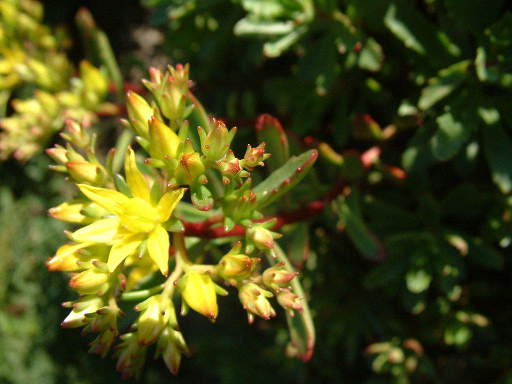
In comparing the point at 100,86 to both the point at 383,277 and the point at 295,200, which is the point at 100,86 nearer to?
the point at 295,200

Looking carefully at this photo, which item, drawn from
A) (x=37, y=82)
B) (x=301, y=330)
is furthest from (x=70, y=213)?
(x=37, y=82)

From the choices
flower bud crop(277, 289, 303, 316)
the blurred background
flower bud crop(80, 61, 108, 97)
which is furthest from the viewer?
flower bud crop(80, 61, 108, 97)

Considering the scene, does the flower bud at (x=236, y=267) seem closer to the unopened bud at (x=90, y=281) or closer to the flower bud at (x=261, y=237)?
the flower bud at (x=261, y=237)

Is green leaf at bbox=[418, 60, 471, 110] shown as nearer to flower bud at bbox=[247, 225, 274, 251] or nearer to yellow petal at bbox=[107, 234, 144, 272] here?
flower bud at bbox=[247, 225, 274, 251]

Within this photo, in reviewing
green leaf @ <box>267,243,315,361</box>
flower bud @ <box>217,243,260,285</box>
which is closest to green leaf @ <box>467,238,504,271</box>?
green leaf @ <box>267,243,315,361</box>

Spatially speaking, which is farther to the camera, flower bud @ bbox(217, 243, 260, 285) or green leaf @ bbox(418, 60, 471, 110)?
green leaf @ bbox(418, 60, 471, 110)

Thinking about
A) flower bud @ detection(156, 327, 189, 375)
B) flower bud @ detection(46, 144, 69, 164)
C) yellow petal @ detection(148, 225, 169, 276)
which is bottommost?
flower bud @ detection(156, 327, 189, 375)
